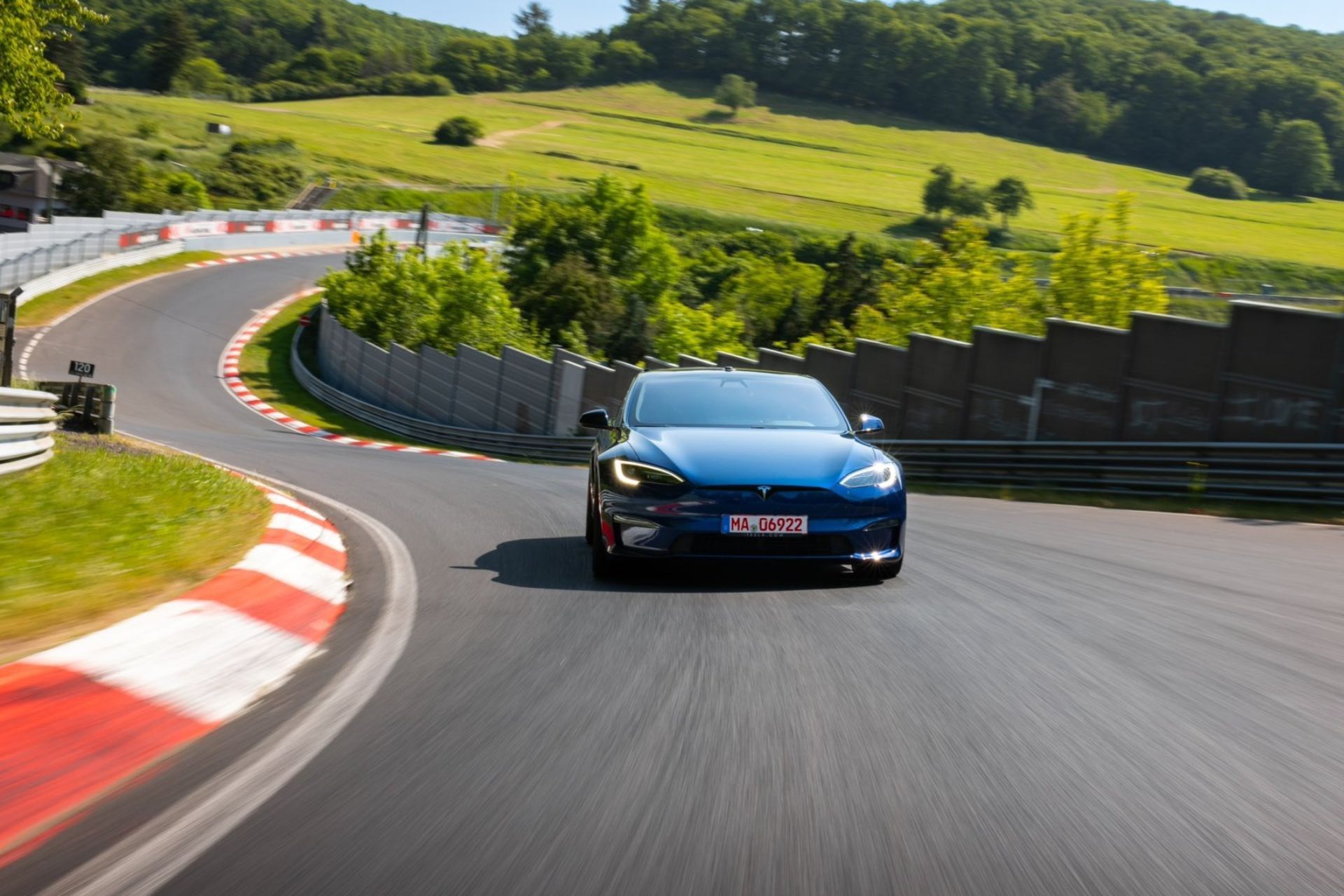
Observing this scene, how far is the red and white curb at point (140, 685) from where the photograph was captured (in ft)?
13.2

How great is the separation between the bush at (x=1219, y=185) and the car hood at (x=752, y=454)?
12087 cm

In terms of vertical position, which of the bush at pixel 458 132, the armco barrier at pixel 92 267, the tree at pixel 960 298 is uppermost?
the bush at pixel 458 132

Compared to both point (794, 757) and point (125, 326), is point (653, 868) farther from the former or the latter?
point (125, 326)

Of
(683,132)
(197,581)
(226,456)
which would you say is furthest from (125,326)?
(683,132)

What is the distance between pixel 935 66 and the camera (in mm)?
169750

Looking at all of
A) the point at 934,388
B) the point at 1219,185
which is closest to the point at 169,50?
the point at 1219,185

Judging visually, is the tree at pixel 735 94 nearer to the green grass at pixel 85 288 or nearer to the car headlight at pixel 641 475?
the green grass at pixel 85 288

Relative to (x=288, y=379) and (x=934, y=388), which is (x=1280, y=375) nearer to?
(x=934, y=388)

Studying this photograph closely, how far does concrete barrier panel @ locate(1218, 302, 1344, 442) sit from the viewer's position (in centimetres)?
1501

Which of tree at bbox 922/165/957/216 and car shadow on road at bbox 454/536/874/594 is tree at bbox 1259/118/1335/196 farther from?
car shadow on road at bbox 454/536/874/594

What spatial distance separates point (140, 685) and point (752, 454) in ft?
13.5

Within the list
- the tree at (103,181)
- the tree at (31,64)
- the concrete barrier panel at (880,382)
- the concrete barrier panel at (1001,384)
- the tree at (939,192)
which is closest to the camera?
the concrete barrier panel at (1001,384)

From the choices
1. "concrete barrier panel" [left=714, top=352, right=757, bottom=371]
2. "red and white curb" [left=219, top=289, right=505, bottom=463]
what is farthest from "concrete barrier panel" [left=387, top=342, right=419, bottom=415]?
"concrete barrier panel" [left=714, top=352, right=757, bottom=371]

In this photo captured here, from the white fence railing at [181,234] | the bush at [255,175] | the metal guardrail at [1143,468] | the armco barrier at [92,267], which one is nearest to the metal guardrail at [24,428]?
the metal guardrail at [1143,468]
